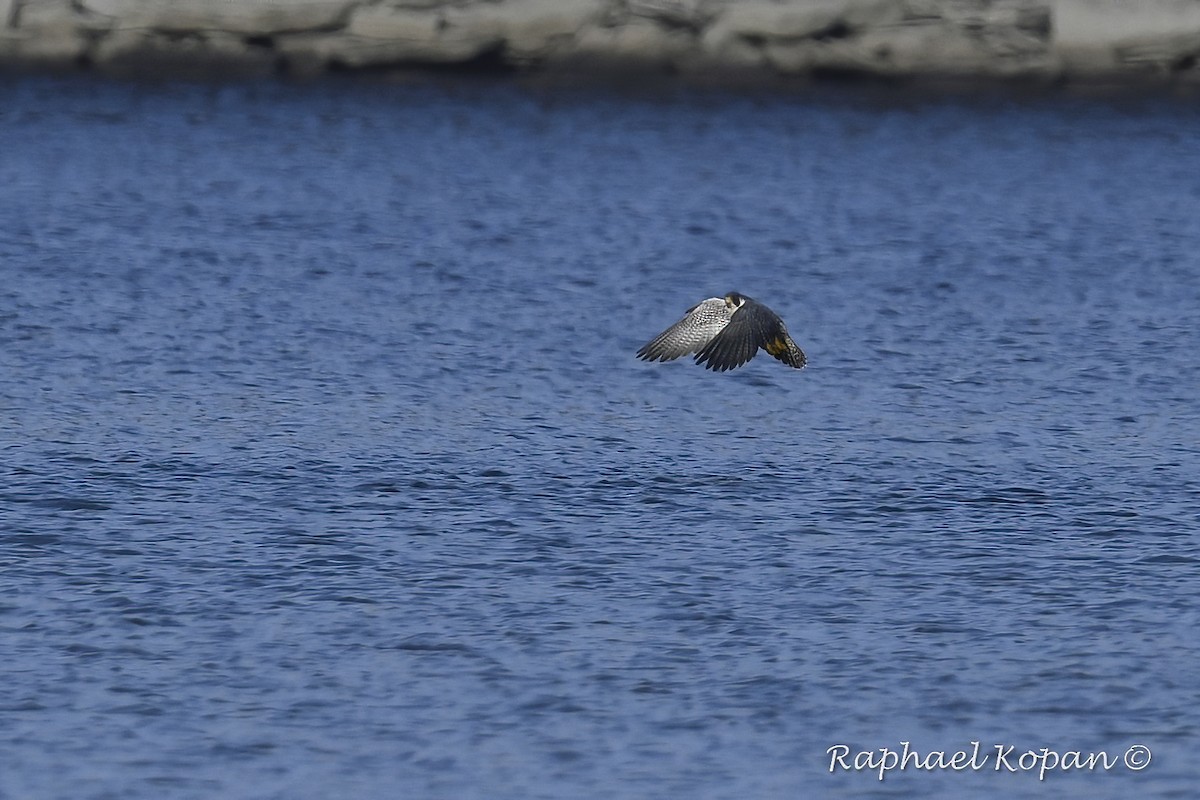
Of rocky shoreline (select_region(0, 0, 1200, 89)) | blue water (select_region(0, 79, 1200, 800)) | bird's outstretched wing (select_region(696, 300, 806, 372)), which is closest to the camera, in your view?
blue water (select_region(0, 79, 1200, 800))

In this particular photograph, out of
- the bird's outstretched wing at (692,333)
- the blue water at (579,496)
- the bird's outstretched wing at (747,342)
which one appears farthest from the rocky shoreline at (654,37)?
the bird's outstretched wing at (747,342)

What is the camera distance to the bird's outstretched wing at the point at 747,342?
58.7 feet

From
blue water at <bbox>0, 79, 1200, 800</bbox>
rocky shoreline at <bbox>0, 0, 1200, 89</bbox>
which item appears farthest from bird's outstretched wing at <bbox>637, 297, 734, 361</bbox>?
rocky shoreline at <bbox>0, 0, 1200, 89</bbox>

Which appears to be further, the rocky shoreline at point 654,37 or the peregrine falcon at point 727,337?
the rocky shoreline at point 654,37

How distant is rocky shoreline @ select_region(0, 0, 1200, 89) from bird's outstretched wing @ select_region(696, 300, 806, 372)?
1437 inches

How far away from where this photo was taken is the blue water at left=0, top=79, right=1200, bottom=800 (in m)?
14.6

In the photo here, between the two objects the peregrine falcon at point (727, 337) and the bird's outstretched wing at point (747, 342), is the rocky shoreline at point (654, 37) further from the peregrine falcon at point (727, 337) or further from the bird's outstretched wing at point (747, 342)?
the bird's outstretched wing at point (747, 342)

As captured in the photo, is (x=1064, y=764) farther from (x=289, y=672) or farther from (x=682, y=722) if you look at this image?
(x=289, y=672)

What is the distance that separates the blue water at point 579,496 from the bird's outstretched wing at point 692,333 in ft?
6.23

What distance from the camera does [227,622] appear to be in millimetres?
16891

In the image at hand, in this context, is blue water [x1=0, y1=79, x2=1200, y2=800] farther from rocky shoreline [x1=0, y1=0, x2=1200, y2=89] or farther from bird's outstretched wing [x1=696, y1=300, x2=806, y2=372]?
rocky shoreline [x1=0, y1=0, x2=1200, y2=89]

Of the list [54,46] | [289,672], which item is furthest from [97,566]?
[54,46]

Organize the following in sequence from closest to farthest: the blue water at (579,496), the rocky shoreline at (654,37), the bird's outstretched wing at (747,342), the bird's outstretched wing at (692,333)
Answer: the blue water at (579,496), the bird's outstretched wing at (747,342), the bird's outstretched wing at (692,333), the rocky shoreline at (654,37)

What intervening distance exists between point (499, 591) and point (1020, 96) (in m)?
43.8
